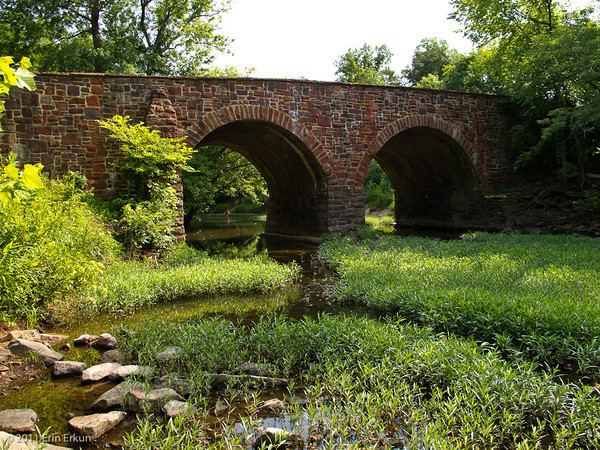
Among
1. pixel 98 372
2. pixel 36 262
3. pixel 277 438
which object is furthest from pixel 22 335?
pixel 277 438

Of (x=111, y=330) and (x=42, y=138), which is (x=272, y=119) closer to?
(x=42, y=138)

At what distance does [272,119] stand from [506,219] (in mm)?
8442

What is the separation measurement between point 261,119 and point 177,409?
10.5 meters

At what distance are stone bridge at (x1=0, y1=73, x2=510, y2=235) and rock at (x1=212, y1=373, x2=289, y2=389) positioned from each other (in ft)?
27.9

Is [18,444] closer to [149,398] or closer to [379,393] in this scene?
[149,398]

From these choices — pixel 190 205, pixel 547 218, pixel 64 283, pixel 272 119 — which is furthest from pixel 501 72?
pixel 64 283

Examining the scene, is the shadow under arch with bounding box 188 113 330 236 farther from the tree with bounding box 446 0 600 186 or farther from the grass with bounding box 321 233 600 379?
the tree with bounding box 446 0 600 186

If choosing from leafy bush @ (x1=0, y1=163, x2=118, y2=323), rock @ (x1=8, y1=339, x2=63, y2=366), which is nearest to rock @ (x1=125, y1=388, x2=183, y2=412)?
rock @ (x1=8, y1=339, x2=63, y2=366)

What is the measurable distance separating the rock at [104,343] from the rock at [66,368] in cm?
64

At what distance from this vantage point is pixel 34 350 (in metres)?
4.69

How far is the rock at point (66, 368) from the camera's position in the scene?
437 centimetres

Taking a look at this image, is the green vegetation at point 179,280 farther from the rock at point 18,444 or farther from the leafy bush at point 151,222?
the rock at point 18,444

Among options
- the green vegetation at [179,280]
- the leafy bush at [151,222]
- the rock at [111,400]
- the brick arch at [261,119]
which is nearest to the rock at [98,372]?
the rock at [111,400]

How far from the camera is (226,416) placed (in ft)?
11.6
